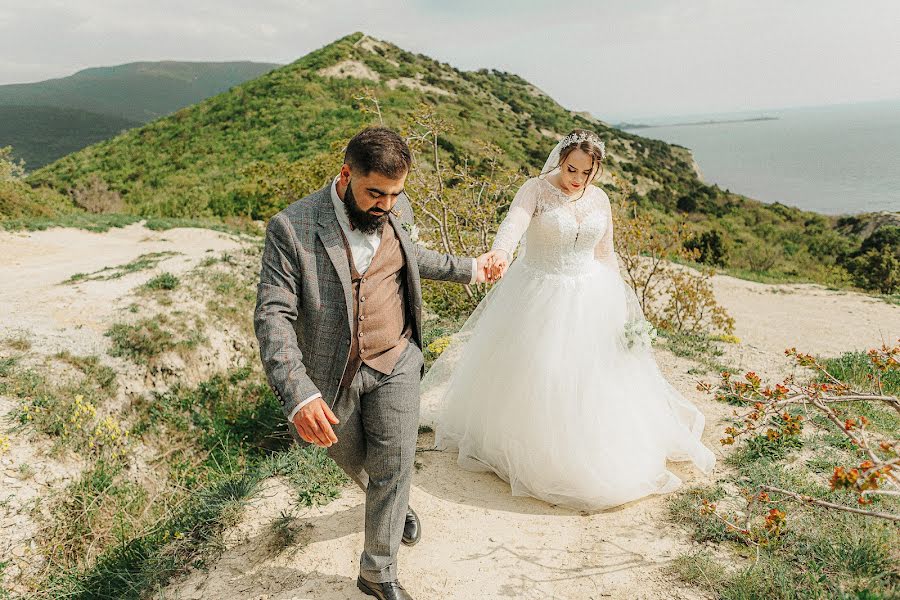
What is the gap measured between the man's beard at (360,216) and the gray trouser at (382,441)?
71 centimetres

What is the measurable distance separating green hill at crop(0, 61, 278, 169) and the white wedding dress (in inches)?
2715

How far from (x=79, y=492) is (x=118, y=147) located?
34.7 metres

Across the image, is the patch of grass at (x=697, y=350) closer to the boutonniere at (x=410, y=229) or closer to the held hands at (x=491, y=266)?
the held hands at (x=491, y=266)

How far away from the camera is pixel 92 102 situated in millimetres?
132750

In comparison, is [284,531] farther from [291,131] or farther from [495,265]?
[291,131]

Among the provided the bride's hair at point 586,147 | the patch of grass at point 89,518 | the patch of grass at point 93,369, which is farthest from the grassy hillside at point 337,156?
the bride's hair at point 586,147

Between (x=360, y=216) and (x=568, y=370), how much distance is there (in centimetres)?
203

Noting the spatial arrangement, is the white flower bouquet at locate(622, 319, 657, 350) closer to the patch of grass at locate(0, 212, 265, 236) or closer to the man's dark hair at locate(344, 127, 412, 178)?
the man's dark hair at locate(344, 127, 412, 178)

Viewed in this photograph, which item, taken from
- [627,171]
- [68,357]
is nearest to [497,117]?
[627,171]

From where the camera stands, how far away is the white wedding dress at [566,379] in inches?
148

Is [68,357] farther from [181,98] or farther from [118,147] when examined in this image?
[181,98]

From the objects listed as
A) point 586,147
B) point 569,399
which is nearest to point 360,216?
point 586,147

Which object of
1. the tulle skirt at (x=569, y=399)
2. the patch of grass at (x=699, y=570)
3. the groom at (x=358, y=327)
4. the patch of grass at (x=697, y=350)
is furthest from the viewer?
the patch of grass at (x=697, y=350)

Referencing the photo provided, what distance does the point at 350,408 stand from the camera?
108 inches
